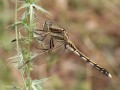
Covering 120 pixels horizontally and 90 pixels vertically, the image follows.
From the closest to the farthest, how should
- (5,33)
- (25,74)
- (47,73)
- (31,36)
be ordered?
(31,36) → (25,74) → (5,33) → (47,73)

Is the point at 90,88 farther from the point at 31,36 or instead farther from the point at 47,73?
the point at 31,36

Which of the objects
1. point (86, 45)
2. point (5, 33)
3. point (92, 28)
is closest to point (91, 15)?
point (92, 28)

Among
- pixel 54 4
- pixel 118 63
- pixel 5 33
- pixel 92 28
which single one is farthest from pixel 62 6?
pixel 5 33

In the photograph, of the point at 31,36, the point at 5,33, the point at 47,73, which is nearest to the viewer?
the point at 31,36

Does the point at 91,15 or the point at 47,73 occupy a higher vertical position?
the point at 91,15

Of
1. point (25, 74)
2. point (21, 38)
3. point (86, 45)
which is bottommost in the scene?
point (86, 45)

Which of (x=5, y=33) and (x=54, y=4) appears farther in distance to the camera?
(x=54, y=4)
